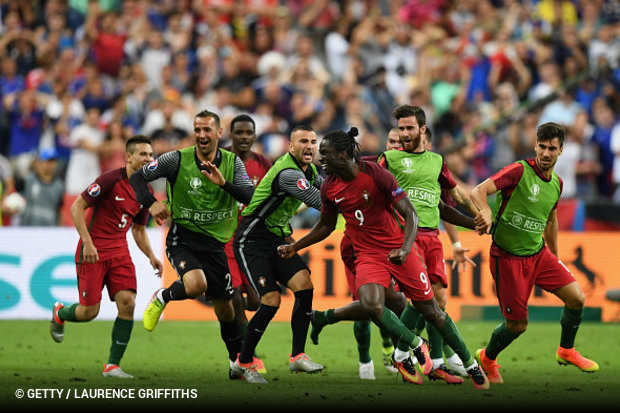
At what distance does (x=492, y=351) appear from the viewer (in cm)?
986

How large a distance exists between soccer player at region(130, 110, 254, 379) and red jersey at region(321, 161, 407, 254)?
0.95m

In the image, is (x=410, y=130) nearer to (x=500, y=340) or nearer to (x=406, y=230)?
(x=406, y=230)

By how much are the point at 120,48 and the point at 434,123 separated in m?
6.20

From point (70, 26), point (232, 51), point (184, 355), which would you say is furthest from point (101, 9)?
point (184, 355)

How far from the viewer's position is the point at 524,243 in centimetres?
983

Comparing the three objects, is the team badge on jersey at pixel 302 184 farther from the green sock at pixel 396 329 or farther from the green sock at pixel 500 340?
the green sock at pixel 500 340

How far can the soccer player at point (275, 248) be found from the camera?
977 centimetres

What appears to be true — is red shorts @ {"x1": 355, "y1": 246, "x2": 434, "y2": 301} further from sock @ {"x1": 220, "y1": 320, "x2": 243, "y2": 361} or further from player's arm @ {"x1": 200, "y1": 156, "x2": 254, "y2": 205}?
sock @ {"x1": 220, "y1": 320, "x2": 243, "y2": 361}

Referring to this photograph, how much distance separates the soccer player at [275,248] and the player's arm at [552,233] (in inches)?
89.9

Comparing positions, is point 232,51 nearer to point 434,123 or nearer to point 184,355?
point 434,123

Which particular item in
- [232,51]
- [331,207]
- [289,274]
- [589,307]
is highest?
[232,51]

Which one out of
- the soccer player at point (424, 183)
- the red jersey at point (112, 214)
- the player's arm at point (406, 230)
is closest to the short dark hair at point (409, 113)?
the soccer player at point (424, 183)

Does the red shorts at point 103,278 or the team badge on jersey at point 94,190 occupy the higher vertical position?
the team badge on jersey at point 94,190

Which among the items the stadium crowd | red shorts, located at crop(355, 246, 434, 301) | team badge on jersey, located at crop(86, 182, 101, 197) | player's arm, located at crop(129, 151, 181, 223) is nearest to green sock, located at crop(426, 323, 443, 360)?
red shorts, located at crop(355, 246, 434, 301)
